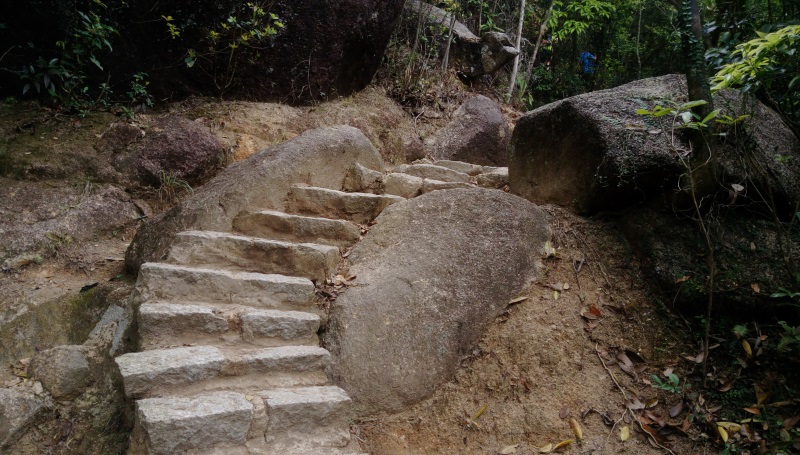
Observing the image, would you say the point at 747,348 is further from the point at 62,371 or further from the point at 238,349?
the point at 62,371

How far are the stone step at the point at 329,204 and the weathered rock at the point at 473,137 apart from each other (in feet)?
11.5

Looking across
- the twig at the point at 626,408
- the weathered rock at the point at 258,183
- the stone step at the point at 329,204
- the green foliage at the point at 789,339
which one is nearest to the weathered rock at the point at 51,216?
the weathered rock at the point at 258,183

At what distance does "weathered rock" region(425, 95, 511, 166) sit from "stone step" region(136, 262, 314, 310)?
4767 mm

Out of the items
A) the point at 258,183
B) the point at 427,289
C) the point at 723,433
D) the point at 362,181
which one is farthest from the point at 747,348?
the point at 258,183

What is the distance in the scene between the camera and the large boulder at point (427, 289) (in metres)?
2.91

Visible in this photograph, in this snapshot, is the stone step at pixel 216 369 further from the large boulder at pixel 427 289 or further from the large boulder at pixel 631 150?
the large boulder at pixel 631 150

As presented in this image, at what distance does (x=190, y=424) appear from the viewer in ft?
7.09

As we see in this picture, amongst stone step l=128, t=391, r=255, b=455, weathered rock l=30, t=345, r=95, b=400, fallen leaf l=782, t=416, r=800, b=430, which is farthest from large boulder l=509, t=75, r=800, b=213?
weathered rock l=30, t=345, r=95, b=400

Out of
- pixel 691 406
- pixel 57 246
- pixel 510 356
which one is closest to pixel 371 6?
pixel 57 246

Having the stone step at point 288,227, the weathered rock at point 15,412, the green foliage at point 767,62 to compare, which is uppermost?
the green foliage at point 767,62

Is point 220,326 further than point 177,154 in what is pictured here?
No

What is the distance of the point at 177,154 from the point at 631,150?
4.11 meters

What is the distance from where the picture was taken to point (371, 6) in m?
6.75

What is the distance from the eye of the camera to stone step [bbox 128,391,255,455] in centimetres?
210
